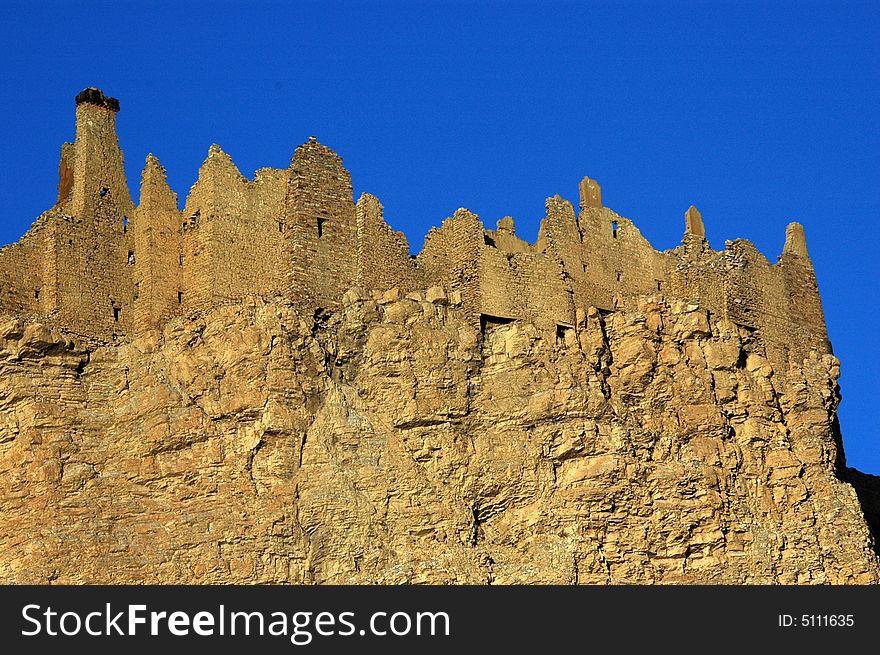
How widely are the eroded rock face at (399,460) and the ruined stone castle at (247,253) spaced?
31.2 inches

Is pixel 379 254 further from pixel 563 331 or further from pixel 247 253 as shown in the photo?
pixel 563 331

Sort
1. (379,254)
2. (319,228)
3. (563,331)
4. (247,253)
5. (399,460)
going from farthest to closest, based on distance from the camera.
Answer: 1. (563,331)
2. (379,254)
3. (319,228)
4. (247,253)
5. (399,460)

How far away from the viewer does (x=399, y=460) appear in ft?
172

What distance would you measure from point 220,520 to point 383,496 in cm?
348

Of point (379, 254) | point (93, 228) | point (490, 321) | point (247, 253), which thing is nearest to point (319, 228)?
point (379, 254)

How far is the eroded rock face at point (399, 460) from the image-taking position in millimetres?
50312

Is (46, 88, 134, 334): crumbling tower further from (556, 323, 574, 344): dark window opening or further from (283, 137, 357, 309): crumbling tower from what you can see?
(556, 323, 574, 344): dark window opening

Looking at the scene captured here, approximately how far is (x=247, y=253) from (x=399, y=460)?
5.84 m

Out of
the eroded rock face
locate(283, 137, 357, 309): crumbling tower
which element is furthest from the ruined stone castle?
the eroded rock face

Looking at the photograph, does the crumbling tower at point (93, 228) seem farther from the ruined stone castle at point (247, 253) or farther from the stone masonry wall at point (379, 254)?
the stone masonry wall at point (379, 254)

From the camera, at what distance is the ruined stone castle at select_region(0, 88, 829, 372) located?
5378 cm

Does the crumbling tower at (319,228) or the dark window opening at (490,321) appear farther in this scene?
the dark window opening at (490,321)

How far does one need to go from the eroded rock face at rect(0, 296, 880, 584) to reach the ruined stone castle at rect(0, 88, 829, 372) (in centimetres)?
79

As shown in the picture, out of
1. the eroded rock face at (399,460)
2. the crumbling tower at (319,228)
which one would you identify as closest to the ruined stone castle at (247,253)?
the crumbling tower at (319,228)
